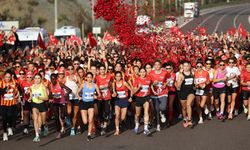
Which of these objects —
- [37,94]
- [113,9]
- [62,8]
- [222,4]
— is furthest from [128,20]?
[222,4]

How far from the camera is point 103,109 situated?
1466 centimetres

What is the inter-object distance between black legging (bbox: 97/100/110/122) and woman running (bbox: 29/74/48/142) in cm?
164

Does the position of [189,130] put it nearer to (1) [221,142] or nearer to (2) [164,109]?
(2) [164,109]

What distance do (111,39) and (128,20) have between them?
4589 mm

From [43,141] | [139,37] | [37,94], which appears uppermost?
[139,37]

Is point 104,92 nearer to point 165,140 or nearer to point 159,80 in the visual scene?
point 159,80

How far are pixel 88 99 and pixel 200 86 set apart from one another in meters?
3.37

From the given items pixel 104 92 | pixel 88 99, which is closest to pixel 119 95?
pixel 104 92

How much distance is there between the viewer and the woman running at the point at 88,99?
525 inches

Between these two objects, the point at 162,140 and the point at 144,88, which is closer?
the point at 162,140

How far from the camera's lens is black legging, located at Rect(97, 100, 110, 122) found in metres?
14.4

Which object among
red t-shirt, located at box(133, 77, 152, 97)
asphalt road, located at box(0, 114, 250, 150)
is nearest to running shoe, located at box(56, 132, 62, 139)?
asphalt road, located at box(0, 114, 250, 150)

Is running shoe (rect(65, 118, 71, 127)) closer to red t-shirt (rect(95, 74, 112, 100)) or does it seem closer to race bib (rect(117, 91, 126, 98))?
red t-shirt (rect(95, 74, 112, 100))

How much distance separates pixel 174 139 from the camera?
1319 centimetres
